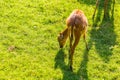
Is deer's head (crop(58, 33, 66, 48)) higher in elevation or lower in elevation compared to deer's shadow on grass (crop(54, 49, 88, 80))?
higher

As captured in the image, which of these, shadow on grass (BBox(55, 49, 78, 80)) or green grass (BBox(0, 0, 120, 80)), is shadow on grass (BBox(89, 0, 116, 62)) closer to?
green grass (BBox(0, 0, 120, 80))

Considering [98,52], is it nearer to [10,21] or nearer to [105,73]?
[105,73]

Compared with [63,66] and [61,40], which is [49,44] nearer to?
[61,40]

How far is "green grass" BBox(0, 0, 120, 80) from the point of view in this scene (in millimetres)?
8289

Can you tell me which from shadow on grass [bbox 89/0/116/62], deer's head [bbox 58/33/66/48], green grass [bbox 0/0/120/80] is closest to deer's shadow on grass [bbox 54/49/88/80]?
green grass [bbox 0/0/120/80]

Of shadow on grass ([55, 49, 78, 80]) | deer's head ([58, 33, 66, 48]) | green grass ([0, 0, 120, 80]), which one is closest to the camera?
shadow on grass ([55, 49, 78, 80])

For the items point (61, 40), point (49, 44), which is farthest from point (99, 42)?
point (49, 44)

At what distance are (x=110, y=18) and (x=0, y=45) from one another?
4114 millimetres

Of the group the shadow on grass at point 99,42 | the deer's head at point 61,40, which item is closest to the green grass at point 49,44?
the shadow on grass at point 99,42

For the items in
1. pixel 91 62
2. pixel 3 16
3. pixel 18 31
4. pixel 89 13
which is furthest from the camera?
pixel 89 13

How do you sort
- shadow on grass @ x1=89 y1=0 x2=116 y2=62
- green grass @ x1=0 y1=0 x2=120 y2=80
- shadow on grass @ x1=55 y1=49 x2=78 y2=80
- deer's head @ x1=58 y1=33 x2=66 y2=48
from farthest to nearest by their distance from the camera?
shadow on grass @ x1=89 y1=0 x2=116 y2=62
deer's head @ x1=58 y1=33 x2=66 y2=48
green grass @ x1=0 y1=0 x2=120 y2=80
shadow on grass @ x1=55 y1=49 x2=78 y2=80

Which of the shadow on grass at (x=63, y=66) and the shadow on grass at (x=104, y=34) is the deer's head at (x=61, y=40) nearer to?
the shadow on grass at (x=63, y=66)

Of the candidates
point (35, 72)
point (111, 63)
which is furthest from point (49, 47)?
point (111, 63)

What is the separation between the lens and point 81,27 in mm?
8000
